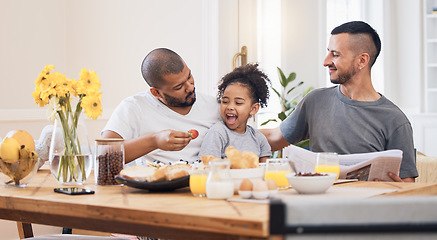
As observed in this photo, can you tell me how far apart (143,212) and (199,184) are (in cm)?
27

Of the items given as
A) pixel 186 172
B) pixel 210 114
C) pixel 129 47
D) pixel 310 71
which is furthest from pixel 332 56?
pixel 310 71

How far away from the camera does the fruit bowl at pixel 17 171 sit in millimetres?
1677

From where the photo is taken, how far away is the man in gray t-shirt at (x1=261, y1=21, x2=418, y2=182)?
8.01 feet

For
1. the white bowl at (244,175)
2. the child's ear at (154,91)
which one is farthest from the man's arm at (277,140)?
the white bowl at (244,175)

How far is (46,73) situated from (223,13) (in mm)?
2432

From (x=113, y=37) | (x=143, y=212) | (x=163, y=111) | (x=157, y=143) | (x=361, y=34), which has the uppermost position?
(x=113, y=37)

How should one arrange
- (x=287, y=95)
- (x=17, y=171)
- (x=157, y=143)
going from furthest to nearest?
(x=287, y=95), (x=157, y=143), (x=17, y=171)

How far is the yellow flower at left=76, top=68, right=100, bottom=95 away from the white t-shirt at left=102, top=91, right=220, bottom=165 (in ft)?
1.79

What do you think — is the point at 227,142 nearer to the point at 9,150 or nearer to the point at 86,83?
the point at 86,83

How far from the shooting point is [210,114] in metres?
2.50

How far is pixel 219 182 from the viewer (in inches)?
55.2

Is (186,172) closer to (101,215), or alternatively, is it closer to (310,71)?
(101,215)

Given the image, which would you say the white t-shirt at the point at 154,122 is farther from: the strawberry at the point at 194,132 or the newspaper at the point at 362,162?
the newspaper at the point at 362,162

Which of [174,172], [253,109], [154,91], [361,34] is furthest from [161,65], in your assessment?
[361,34]
